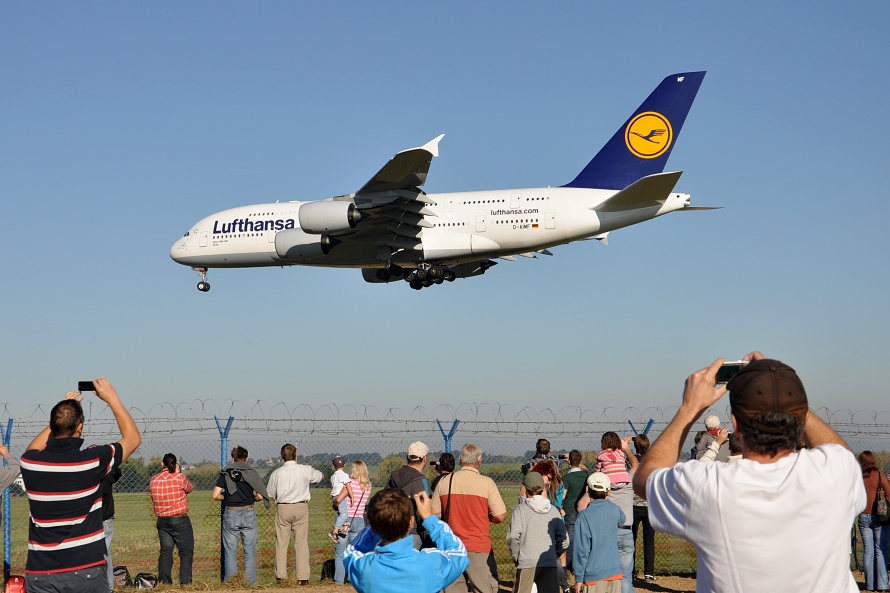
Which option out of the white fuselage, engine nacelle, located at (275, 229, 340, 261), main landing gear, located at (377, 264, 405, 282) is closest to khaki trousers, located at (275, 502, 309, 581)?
the white fuselage

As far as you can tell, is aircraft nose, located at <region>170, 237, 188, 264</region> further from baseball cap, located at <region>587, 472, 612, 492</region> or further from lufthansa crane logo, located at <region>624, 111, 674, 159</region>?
baseball cap, located at <region>587, 472, 612, 492</region>

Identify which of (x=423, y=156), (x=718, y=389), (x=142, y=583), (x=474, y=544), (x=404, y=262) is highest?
(x=423, y=156)

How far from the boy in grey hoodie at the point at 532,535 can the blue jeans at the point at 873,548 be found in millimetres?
5217

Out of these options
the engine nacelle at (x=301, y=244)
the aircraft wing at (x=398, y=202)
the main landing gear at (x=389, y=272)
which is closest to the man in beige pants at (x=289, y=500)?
the aircraft wing at (x=398, y=202)

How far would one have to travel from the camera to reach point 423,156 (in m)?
24.6

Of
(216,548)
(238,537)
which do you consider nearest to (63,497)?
(238,537)

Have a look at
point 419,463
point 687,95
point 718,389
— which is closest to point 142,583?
point 419,463

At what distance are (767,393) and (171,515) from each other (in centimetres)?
1030

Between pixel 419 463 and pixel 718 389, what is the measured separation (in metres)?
6.28

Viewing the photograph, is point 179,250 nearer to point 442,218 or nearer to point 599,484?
point 442,218

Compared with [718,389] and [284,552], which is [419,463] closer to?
[284,552]

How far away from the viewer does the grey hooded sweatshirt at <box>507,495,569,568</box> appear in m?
8.78

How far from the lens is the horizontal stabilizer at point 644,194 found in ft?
78.7

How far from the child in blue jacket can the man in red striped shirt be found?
1684 millimetres
